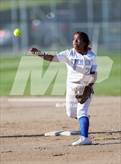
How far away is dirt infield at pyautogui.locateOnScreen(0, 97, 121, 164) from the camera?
9.40m

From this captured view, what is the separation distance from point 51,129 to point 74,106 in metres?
1.60

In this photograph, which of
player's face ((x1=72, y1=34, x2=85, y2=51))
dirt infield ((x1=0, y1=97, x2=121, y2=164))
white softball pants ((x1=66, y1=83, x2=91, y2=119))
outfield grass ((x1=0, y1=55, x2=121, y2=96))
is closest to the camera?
dirt infield ((x1=0, y1=97, x2=121, y2=164))

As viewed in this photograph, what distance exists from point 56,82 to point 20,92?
2172mm

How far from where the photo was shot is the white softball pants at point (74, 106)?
1082 cm

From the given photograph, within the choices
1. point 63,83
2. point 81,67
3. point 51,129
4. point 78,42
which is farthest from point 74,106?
point 63,83

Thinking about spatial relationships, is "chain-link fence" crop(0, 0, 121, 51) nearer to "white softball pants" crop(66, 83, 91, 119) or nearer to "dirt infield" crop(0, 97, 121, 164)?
"dirt infield" crop(0, 97, 121, 164)

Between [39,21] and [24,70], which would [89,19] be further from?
[24,70]

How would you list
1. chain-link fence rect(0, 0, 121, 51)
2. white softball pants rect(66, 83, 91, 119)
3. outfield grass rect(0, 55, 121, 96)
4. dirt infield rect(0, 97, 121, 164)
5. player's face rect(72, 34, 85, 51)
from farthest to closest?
chain-link fence rect(0, 0, 121, 51) → outfield grass rect(0, 55, 121, 96) → white softball pants rect(66, 83, 91, 119) → player's face rect(72, 34, 85, 51) → dirt infield rect(0, 97, 121, 164)

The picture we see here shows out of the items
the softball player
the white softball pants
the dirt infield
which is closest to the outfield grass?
the dirt infield

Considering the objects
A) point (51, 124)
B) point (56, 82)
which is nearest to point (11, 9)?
point (56, 82)

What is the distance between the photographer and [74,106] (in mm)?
11094

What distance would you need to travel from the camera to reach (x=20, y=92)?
64.4ft

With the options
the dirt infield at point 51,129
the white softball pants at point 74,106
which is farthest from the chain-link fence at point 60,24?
the white softball pants at point 74,106

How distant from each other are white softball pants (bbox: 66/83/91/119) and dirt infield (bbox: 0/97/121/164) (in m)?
0.45
